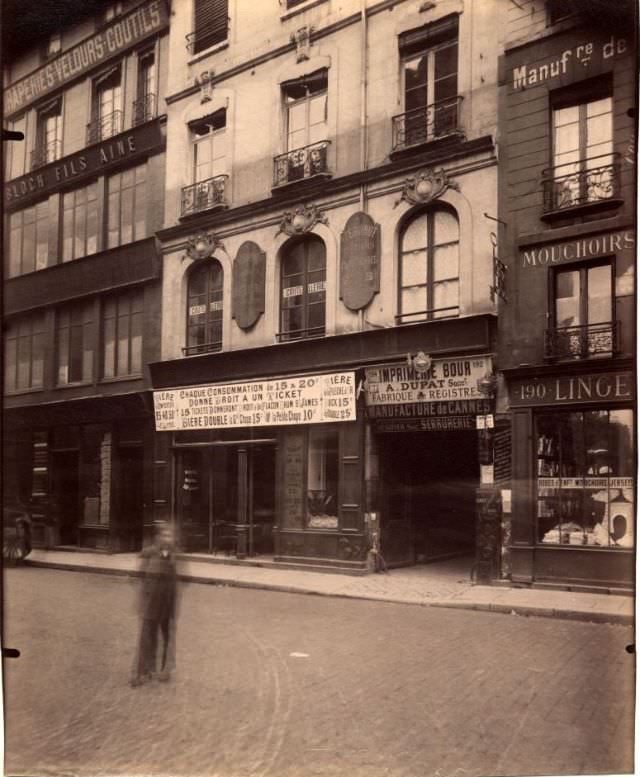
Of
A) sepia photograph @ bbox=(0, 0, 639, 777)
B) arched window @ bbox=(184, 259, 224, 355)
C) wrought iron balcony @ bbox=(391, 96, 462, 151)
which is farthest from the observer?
arched window @ bbox=(184, 259, 224, 355)

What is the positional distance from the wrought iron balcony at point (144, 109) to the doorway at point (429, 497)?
12.7 feet

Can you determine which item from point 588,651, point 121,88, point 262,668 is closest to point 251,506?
point 262,668

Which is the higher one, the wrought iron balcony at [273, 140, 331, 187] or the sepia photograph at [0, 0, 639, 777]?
the wrought iron balcony at [273, 140, 331, 187]

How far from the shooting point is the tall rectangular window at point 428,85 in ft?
19.2

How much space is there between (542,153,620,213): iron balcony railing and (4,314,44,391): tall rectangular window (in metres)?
4.58

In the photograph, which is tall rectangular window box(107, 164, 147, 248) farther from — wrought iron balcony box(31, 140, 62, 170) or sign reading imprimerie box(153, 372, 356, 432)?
sign reading imprimerie box(153, 372, 356, 432)

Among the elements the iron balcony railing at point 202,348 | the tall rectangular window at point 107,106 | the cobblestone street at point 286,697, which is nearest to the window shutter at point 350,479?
the cobblestone street at point 286,697

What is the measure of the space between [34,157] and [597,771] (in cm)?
598

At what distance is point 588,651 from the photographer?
191 inches

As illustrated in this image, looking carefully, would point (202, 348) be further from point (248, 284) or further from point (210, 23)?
point (210, 23)

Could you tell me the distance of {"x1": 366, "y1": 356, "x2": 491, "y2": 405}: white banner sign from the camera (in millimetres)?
7137

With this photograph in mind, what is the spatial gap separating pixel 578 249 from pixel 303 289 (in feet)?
8.99

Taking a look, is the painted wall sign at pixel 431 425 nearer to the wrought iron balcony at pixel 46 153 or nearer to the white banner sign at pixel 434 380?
the white banner sign at pixel 434 380

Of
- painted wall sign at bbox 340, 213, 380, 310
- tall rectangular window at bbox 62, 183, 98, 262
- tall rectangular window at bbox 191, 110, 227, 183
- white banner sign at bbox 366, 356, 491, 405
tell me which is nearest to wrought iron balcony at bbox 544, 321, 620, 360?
white banner sign at bbox 366, 356, 491, 405
